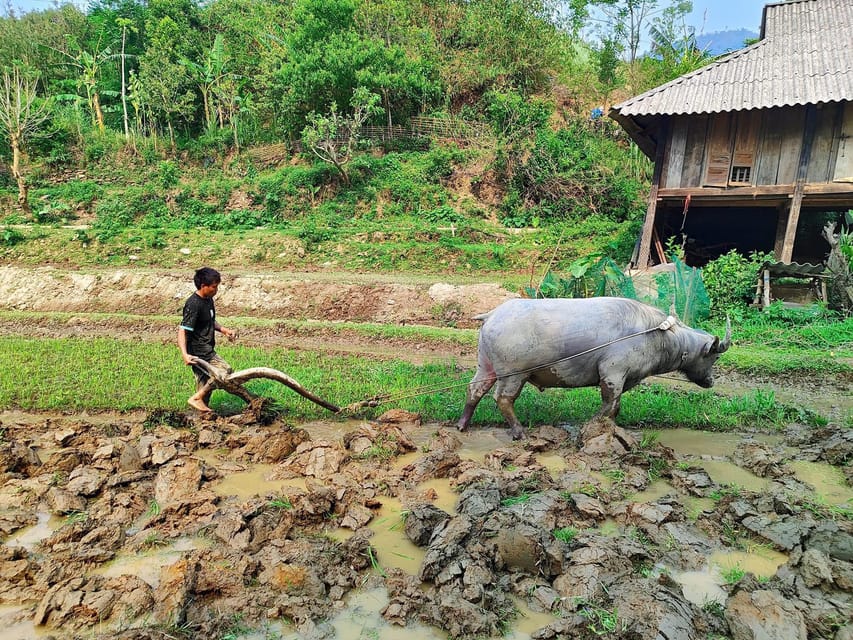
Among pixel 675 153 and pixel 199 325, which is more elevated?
pixel 675 153

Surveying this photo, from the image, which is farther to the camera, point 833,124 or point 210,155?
point 210,155

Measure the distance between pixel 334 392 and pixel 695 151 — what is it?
1081 cm

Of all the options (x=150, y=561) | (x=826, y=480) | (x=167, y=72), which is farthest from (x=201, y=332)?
(x=167, y=72)

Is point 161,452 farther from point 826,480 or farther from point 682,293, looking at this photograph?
point 682,293

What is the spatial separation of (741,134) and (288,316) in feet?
37.2

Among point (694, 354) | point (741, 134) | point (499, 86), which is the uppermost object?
point (499, 86)

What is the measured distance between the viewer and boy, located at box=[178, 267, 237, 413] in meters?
5.88

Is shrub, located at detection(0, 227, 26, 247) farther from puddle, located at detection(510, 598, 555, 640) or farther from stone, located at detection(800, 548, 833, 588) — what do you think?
stone, located at detection(800, 548, 833, 588)

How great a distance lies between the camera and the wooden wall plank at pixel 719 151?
12867 mm

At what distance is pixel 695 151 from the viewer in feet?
43.3

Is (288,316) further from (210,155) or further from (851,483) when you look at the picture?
(210,155)

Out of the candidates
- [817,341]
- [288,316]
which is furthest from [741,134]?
[288,316]

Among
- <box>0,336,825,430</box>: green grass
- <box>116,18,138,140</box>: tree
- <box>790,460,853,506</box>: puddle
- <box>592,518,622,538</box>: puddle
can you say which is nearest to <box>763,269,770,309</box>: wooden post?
<box>0,336,825,430</box>: green grass

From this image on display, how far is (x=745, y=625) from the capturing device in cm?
304
